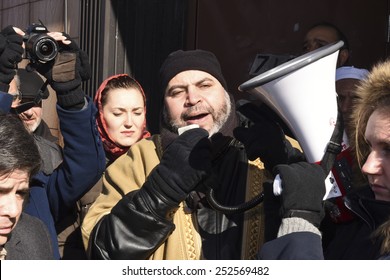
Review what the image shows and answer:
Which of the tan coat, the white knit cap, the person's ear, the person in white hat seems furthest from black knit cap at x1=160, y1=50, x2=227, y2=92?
the person's ear

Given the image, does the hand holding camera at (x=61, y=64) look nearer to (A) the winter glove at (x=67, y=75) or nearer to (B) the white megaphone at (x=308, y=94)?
(A) the winter glove at (x=67, y=75)

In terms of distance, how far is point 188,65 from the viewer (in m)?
3.55

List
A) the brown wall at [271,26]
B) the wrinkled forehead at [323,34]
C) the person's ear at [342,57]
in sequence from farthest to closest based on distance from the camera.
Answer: the brown wall at [271,26], the wrinkled forehead at [323,34], the person's ear at [342,57]

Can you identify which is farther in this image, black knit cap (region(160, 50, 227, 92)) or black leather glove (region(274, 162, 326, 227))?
black knit cap (region(160, 50, 227, 92))

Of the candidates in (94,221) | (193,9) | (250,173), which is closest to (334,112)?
(250,173)

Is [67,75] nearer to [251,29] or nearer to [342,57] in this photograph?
[342,57]

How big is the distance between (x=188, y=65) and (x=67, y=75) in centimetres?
52

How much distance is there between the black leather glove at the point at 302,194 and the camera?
256 cm

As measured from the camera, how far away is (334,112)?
274cm

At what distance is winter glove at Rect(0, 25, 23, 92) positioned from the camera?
11.7 ft

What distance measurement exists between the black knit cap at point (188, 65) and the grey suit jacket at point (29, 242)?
2.80ft

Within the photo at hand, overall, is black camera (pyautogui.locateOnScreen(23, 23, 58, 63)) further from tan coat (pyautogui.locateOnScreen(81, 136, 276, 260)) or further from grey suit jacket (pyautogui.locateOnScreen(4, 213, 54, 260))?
grey suit jacket (pyautogui.locateOnScreen(4, 213, 54, 260))

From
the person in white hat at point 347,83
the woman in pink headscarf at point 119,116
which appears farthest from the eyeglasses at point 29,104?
the person in white hat at point 347,83

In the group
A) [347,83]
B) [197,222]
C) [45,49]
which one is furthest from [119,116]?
[197,222]
